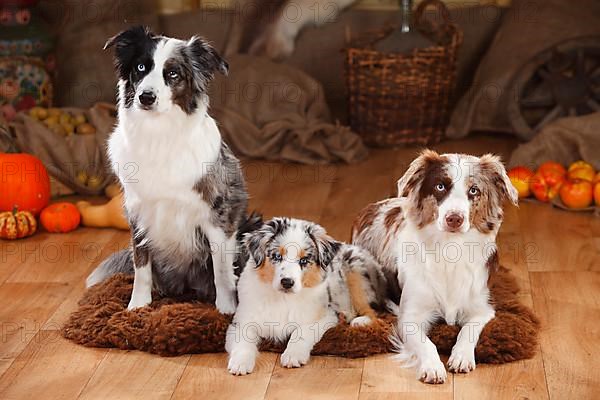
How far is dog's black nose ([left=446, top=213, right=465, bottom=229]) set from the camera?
3225 mm

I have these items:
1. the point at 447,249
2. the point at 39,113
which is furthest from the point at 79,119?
the point at 447,249

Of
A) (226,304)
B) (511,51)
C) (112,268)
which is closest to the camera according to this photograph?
(226,304)

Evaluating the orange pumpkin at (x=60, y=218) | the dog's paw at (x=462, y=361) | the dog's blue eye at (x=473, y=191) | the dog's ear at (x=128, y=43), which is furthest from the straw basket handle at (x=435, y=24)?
the dog's paw at (x=462, y=361)

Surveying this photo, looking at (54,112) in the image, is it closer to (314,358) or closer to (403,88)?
(403,88)

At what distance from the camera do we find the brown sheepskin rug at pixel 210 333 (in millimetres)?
3342

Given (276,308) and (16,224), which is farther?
(16,224)

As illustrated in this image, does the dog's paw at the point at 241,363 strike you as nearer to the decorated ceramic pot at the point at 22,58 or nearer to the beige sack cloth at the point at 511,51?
the decorated ceramic pot at the point at 22,58

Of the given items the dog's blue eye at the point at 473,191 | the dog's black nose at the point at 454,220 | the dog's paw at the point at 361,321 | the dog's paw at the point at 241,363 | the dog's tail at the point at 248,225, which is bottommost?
the dog's paw at the point at 241,363

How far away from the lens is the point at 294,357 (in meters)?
3.27

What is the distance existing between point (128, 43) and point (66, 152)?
74.2 inches

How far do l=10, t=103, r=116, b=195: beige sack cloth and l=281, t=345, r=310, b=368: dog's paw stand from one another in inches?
82.8

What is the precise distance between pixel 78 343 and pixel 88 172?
179 centimetres

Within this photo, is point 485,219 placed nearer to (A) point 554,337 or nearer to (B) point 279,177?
(A) point 554,337

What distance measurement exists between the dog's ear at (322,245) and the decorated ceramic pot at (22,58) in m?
2.91
